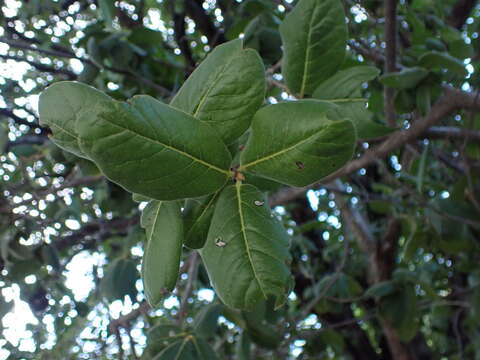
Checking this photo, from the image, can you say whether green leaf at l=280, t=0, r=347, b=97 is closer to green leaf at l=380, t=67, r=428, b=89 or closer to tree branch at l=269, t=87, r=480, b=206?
green leaf at l=380, t=67, r=428, b=89

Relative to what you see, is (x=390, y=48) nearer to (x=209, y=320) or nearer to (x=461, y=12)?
(x=209, y=320)

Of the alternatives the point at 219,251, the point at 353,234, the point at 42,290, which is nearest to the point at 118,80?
the point at 42,290

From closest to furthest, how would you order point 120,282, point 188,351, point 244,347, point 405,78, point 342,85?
point 342,85 → point 188,351 → point 405,78 → point 120,282 → point 244,347

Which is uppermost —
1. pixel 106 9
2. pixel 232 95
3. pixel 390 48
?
pixel 106 9

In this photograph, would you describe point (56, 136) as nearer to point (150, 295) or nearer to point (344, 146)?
point (150, 295)

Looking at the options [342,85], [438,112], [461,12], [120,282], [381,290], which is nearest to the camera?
[342,85]

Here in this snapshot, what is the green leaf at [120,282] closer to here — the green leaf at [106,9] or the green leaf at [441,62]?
the green leaf at [106,9]

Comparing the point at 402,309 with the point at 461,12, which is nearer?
the point at 402,309

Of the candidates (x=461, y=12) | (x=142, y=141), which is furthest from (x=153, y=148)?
(x=461, y=12)
